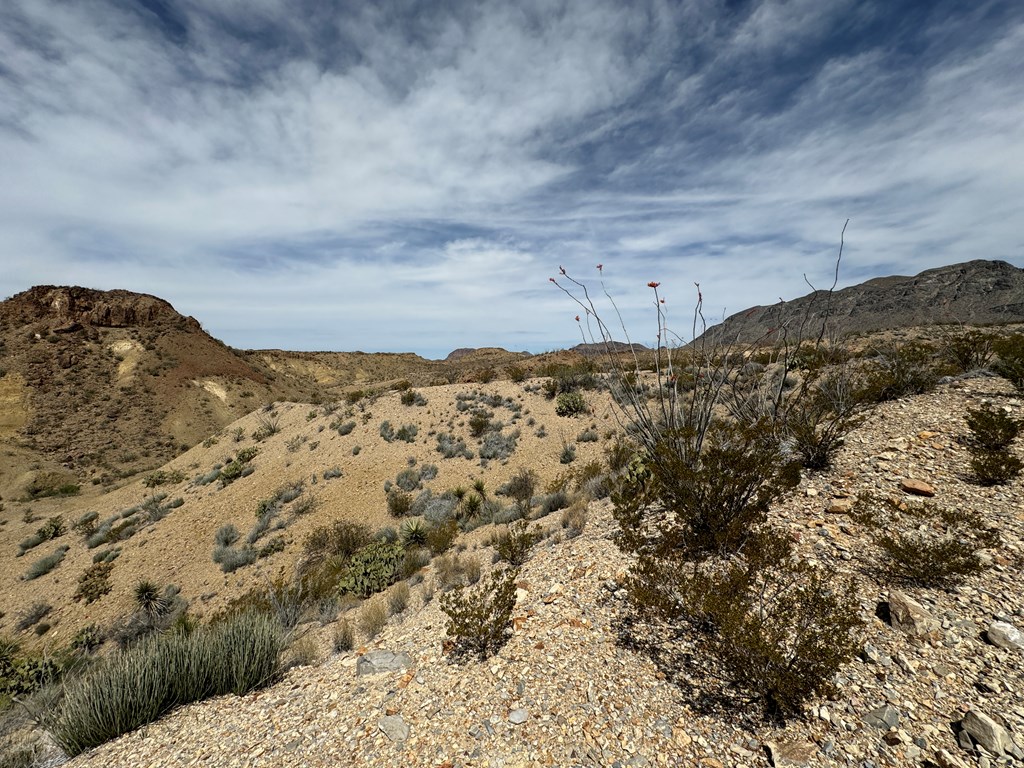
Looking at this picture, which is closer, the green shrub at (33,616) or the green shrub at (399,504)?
the green shrub at (33,616)

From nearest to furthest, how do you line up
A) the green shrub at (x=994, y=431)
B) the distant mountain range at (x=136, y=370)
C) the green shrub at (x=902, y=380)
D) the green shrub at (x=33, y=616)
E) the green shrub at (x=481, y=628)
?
the green shrub at (x=481, y=628), the green shrub at (x=994, y=431), the green shrub at (x=902, y=380), the green shrub at (x=33, y=616), the distant mountain range at (x=136, y=370)

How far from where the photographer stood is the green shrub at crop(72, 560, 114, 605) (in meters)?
11.4

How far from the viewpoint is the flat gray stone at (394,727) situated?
3.37 m

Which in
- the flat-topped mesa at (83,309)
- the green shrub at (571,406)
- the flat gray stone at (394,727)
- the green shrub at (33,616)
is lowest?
the green shrub at (33,616)

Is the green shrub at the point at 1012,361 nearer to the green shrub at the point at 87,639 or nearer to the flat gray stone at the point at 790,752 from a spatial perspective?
the flat gray stone at the point at 790,752

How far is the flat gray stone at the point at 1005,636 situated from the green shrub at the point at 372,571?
806 cm

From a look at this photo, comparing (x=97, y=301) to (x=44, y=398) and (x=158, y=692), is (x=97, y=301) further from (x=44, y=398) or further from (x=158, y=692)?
(x=158, y=692)

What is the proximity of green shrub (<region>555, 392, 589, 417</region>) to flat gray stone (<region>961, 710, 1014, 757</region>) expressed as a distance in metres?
15.0

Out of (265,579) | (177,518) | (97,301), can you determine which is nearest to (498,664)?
(265,579)

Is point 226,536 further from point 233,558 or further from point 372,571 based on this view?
point 372,571

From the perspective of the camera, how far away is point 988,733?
2457 mm

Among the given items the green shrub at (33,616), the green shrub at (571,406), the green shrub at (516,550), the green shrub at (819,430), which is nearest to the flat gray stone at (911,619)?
the green shrub at (819,430)

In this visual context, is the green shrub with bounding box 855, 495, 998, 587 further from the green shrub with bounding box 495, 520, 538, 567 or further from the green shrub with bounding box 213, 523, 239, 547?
the green shrub with bounding box 213, 523, 239, 547

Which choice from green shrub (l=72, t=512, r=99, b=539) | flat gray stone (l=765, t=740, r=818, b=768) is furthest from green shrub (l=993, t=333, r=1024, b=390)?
green shrub (l=72, t=512, r=99, b=539)
